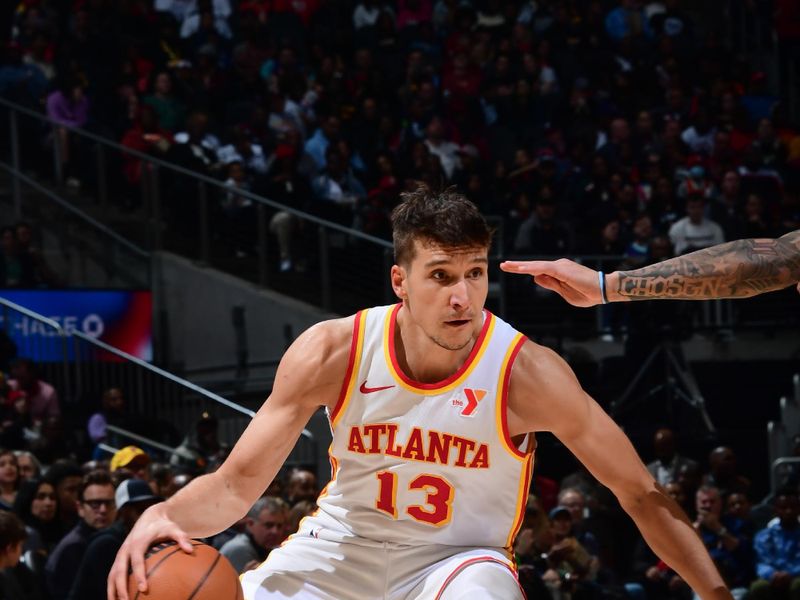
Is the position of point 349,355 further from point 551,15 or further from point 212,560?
point 551,15

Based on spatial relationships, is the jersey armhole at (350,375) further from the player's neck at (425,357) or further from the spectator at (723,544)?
the spectator at (723,544)

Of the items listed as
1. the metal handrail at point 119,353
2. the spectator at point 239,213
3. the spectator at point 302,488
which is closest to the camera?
the spectator at point 302,488

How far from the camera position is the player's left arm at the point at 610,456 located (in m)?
4.90

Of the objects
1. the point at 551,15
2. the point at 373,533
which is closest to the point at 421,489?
the point at 373,533

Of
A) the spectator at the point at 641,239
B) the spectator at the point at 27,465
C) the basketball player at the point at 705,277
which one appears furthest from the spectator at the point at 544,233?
the basketball player at the point at 705,277

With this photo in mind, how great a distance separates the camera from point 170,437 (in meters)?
12.6

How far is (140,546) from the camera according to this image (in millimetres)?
4500

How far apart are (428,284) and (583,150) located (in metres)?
11.6

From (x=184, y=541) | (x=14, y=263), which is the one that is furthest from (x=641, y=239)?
(x=184, y=541)

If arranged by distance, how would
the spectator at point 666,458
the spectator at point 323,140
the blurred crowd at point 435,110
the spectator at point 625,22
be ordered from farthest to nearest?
the spectator at point 625,22 → the spectator at point 323,140 → the blurred crowd at point 435,110 → the spectator at point 666,458

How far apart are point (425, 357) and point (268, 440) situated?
66 cm

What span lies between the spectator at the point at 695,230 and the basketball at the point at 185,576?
10.1 m

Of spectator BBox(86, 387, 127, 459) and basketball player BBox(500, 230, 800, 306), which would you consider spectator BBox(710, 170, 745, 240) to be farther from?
basketball player BBox(500, 230, 800, 306)

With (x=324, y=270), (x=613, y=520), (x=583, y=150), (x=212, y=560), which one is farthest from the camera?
(x=583, y=150)
